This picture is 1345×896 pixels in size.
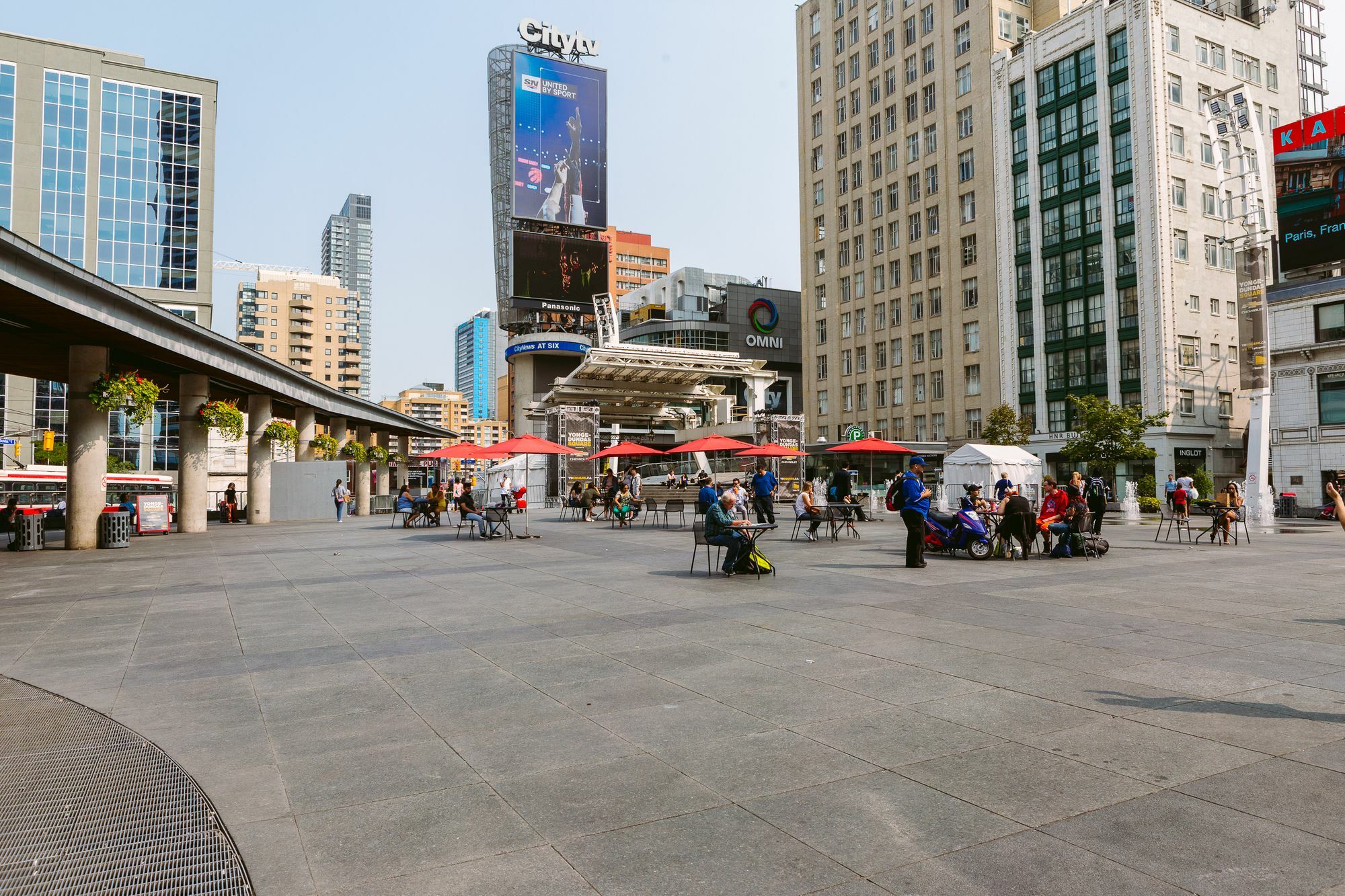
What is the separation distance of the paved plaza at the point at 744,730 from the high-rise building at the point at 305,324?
420ft

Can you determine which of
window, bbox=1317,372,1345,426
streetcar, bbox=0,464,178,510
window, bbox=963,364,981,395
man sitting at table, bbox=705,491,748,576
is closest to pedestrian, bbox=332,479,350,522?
streetcar, bbox=0,464,178,510

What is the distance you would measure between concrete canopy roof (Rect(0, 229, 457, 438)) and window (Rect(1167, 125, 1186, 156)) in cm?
5014

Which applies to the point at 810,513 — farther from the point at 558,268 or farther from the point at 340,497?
the point at 558,268

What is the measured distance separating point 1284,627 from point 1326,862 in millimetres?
6068

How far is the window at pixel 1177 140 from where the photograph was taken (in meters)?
50.1

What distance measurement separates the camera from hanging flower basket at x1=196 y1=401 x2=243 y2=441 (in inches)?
1016

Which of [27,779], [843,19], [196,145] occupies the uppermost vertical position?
[843,19]

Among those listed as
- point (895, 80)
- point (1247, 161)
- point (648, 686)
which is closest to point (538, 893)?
point (648, 686)

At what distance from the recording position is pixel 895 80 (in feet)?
227

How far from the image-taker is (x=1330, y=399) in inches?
1495

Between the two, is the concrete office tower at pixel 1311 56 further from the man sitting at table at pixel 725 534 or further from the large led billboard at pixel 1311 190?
the man sitting at table at pixel 725 534

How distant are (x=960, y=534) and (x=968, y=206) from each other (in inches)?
2123

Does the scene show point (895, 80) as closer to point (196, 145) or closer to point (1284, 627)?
point (196, 145)

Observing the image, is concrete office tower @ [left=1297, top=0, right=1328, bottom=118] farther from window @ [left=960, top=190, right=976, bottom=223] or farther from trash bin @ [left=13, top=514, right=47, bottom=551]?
trash bin @ [left=13, top=514, right=47, bottom=551]
